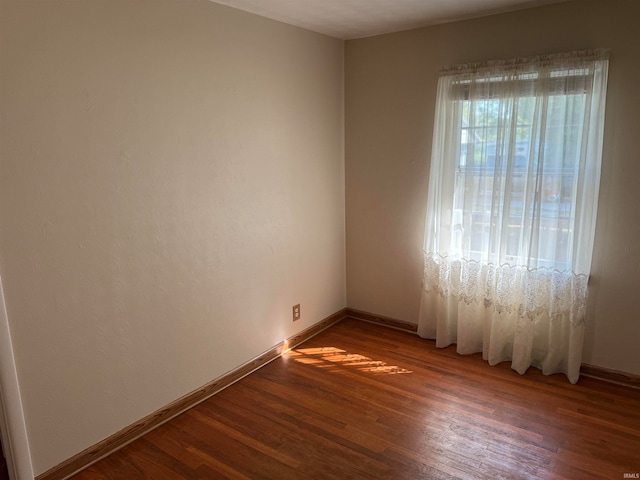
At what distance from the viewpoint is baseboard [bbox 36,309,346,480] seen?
2.11 meters

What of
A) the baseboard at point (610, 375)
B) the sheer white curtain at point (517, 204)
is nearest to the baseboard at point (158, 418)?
the sheer white curtain at point (517, 204)

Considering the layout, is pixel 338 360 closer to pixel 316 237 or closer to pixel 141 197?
pixel 316 237

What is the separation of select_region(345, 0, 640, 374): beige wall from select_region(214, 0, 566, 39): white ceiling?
127mm

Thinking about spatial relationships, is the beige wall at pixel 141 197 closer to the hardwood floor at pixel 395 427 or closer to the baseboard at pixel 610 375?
the hardwood floor at pixel 395 427

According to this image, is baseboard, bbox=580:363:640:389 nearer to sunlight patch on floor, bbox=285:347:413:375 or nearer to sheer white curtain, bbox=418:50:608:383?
sheer white curtain, bbox=418:50:608:383

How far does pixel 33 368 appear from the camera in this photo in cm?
194

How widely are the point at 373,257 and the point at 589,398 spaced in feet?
5.90

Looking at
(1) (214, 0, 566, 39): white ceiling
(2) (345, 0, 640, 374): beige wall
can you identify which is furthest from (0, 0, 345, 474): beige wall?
(2) (345, 0, 640, 374): beige wall

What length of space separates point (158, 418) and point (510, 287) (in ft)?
7.76

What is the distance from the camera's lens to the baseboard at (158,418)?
6.91 feet

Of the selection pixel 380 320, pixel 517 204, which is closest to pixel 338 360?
pixel 380 320

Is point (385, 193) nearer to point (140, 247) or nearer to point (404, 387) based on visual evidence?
point (404, 387)

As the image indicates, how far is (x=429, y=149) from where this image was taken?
129 inches

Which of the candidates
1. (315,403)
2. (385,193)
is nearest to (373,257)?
(385,193)
